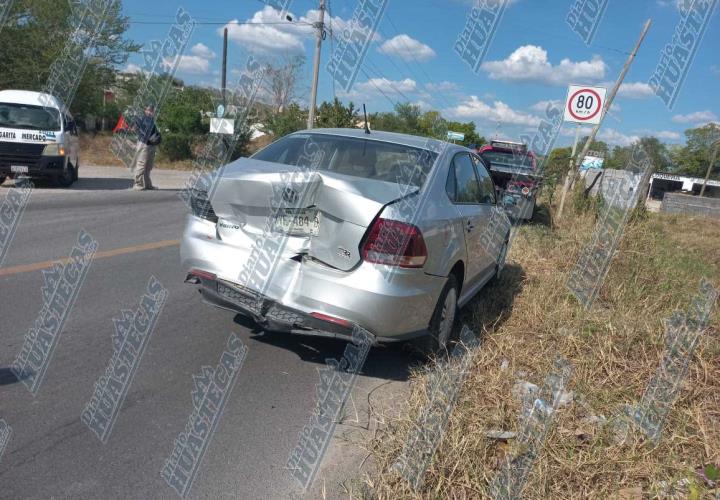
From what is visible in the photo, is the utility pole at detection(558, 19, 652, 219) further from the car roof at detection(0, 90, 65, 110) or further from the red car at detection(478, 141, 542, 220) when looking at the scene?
the car roof at detection(0, 90, 65, 110)

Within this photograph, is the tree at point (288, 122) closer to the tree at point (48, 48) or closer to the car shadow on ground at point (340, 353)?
the tree at point (48, 48)

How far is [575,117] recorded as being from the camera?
1138 centimetres

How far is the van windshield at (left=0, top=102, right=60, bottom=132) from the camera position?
11.7 m

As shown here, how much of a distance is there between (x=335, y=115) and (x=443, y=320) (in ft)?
71.8

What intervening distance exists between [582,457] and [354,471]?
4.01 feet

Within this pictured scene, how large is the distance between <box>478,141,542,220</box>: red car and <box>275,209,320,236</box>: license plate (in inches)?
243

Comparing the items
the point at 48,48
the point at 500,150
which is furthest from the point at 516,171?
the point at 48,48

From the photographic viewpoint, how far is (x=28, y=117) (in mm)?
11953

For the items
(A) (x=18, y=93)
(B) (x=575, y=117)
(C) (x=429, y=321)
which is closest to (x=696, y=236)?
(B) (x=575, y=117)

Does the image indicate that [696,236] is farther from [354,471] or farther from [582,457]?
[354,471]

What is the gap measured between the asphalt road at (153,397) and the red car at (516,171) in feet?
19.4

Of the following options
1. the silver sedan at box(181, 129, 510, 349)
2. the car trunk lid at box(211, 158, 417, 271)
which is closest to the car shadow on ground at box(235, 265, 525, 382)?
the silver sedan at box(181, 129, 510, 349)

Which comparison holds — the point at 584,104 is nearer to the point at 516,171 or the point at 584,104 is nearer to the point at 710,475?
the point at 516,171

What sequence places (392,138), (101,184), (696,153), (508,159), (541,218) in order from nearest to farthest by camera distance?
(392,138) → (541,218) → (101,184) → (508,159) → (696,153)
